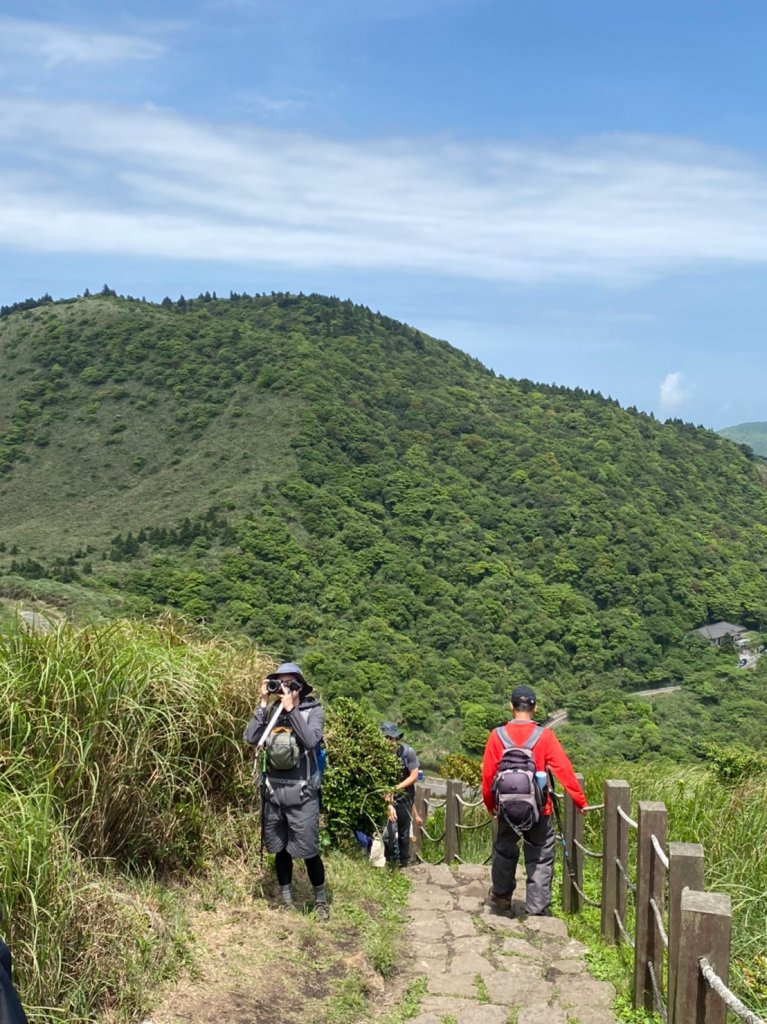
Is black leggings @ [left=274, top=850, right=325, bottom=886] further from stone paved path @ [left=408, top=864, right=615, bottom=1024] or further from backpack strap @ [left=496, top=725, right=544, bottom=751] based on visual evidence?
backpack strap @ [left=496, top=725, right=544, bottom=751]

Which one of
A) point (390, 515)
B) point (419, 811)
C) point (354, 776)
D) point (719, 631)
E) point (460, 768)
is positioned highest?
point (390, 515)

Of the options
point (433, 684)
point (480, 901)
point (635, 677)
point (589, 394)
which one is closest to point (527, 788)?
point (480, 901)

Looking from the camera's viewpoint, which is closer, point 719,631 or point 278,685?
point 278,685

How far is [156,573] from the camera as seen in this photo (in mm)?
50438

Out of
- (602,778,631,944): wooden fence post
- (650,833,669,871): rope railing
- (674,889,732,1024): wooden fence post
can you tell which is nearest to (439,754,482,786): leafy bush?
(602,778,631,944): wooden fence post

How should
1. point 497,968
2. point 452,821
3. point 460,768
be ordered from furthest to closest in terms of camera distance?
point 460,768
point 452,821
point 497,968

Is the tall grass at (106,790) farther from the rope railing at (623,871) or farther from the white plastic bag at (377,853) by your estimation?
the rope railing at (623,871)

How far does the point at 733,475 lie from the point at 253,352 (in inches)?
1983

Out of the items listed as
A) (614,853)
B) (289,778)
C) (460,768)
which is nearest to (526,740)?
(614,853)

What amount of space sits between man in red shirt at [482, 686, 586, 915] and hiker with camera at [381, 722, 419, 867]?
1.40 meters

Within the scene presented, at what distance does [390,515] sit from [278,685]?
6819 cm

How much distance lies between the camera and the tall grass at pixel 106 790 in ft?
10.2

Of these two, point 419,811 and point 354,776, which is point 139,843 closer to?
point 354,776

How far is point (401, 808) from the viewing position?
6.66 meters
